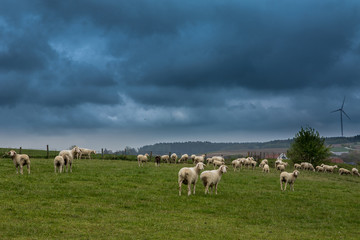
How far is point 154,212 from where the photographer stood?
53.9 feet

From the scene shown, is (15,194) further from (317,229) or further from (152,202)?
(317,229)

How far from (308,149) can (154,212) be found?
67.9 m

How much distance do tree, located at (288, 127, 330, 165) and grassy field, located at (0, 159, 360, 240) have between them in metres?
54.1

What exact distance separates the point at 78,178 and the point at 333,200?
1840cm

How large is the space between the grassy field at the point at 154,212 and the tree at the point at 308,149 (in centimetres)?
5408

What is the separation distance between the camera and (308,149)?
77062 mm

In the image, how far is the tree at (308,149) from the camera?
77.2 meters

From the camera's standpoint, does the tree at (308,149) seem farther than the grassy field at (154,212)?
Yes

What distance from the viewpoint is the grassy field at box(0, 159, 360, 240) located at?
1295 centimetres

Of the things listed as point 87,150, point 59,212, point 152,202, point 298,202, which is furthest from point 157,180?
point 87,150

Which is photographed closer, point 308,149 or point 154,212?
point 154,212

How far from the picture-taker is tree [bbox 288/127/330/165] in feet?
253

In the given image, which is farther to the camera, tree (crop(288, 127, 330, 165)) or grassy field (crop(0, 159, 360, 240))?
tree (crop(288, 127, 330, 165))

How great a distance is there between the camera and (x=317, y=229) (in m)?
15.6
